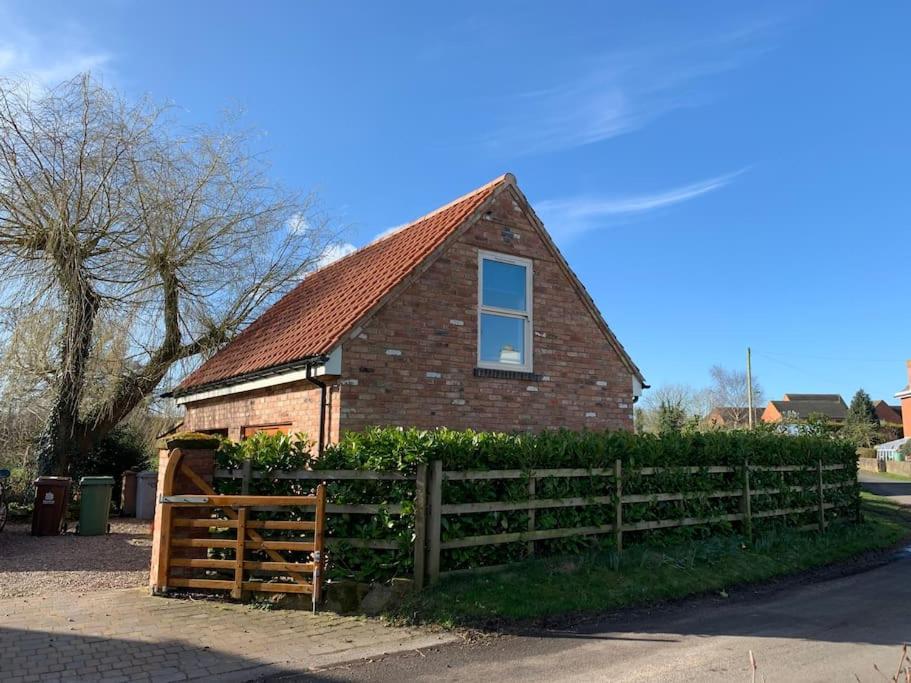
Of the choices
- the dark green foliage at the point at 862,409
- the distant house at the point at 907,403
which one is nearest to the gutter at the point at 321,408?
the distant house at the point at 907,403

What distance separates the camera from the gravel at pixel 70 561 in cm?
821

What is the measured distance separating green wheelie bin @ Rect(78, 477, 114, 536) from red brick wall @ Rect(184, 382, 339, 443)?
7.10 ft

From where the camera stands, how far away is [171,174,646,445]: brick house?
9516 millimetres

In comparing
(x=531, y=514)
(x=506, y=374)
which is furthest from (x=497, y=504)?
(x=506, y=374)

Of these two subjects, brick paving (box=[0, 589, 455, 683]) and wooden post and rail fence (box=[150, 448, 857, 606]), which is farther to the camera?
wooden post and rail fence (box=[150, 448, 857, 606])

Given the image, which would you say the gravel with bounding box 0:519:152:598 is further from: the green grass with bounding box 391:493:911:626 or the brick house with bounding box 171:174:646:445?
the green grass with bounding box 391:493:911:626

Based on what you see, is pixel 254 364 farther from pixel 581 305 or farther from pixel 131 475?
pixel 131 475

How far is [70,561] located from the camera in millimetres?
9883

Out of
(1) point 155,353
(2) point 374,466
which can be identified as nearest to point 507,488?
(2) point 374,466

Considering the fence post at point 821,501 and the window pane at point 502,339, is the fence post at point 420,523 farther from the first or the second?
the fence post at point 821,501

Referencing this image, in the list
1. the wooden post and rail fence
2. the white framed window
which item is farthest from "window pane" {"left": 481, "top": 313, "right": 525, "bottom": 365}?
the wooden post and rail fence

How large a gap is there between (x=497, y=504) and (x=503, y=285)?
474 centimetres

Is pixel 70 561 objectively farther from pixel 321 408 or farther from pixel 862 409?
pixel 862 409

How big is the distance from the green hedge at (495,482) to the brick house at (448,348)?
4.85 feet
